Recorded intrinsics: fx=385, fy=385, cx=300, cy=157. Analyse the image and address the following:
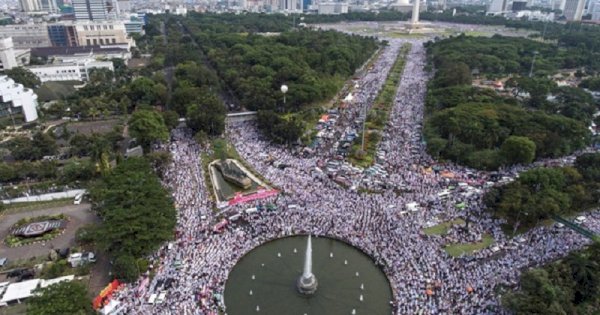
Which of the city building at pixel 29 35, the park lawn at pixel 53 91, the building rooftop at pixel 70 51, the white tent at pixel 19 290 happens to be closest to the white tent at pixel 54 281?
the white tent at pixel 19 290

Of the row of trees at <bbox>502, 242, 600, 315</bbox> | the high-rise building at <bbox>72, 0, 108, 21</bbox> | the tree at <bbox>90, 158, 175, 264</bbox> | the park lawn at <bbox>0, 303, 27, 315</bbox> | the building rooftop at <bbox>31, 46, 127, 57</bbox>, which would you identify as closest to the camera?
the row of trees at <bbox>502, 242, 600, 315</bbox>

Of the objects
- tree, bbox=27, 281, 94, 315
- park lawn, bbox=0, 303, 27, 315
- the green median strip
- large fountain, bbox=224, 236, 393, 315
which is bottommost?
large fountain, bbox=224, 236, 393, 315

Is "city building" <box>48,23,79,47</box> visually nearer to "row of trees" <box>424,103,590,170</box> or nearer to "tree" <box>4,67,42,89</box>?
"tree" <box>4,67,42,89</box>

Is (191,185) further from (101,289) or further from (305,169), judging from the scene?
(101,289)

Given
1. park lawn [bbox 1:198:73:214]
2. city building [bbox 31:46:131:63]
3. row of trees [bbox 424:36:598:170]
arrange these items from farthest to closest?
city building [bbox 31:46:131:63] < row of trees [bbox 424:36:598:170] < park lawn [bbox 1:198:73:214]

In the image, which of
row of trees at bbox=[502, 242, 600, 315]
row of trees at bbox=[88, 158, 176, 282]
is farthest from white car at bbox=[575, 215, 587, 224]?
row of trees at bbox=[88, 158, 176, 282]

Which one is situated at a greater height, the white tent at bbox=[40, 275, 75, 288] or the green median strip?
the green median strip

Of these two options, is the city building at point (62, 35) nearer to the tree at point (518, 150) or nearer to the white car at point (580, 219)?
the tree at point (518, 150)
